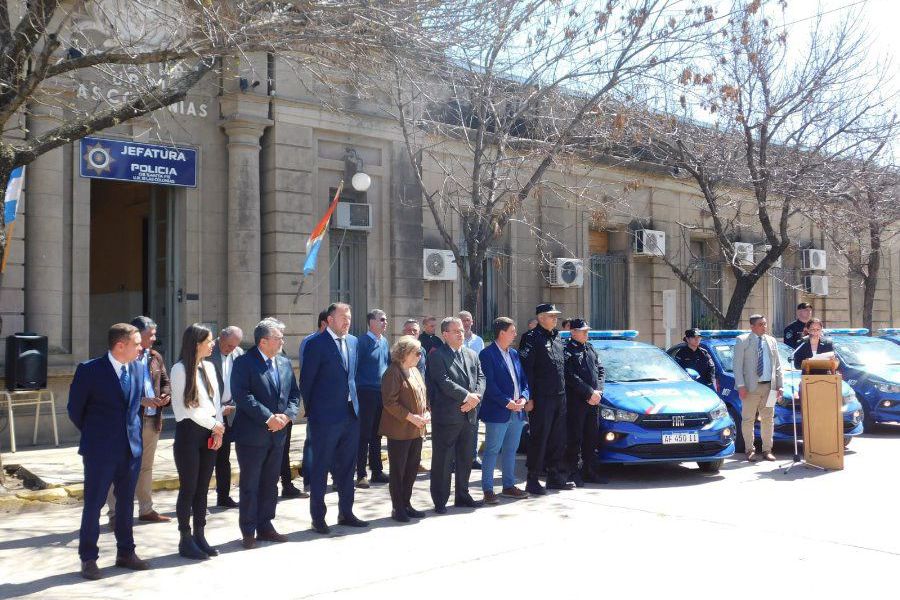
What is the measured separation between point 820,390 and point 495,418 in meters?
4.66

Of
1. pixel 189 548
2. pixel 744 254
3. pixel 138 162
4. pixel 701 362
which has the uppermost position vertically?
pixel 138 162

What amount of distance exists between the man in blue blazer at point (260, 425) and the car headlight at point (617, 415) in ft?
14.0

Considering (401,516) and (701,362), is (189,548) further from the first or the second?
(701,362)

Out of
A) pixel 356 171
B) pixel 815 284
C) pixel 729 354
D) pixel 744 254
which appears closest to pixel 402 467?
pixel 729 354

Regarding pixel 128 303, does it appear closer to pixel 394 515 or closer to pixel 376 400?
pixel 376 400

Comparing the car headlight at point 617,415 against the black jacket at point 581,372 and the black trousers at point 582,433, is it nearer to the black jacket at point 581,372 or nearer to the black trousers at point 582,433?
the black trousers at point 582,433

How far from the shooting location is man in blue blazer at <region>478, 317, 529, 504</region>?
9211 mm

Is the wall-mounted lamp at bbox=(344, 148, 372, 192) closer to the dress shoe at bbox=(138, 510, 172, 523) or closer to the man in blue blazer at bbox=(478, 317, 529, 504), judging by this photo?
the man in blue blazer at bbox=(478, 317, 529, 504)

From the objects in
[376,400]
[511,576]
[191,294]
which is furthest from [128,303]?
[511,576]

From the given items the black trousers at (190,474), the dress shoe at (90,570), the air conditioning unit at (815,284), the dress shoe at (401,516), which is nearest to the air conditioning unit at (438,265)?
the dress shoe at (401,516)

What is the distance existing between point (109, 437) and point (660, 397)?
6.39m

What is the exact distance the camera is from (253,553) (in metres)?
7.17

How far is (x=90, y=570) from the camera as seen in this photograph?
6.46m

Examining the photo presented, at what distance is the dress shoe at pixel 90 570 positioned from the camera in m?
6.45
